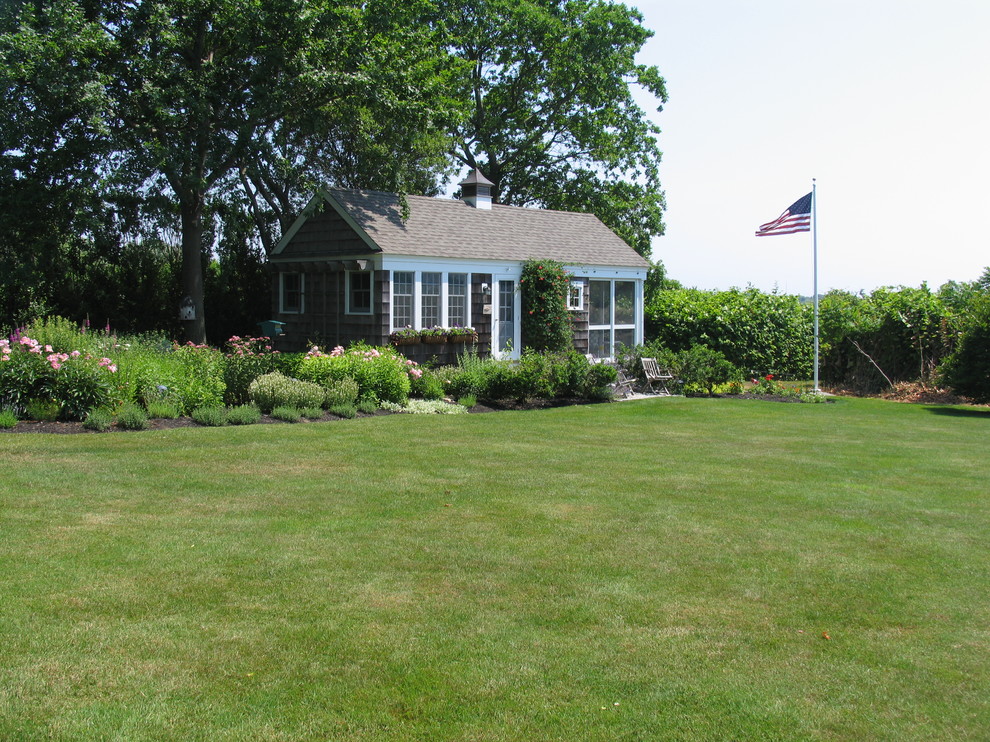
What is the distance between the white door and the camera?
19.6m

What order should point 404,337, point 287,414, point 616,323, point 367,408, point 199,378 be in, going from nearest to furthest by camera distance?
point 287,414, point 199,378, point 367,408, point 404,337, point 616,323

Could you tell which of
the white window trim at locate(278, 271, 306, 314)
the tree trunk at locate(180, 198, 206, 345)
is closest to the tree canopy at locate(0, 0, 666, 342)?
the tree trunk at locate(180, 198, 206, 345)

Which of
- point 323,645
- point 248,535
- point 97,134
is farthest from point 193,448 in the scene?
point 97,134

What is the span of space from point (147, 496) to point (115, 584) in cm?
238

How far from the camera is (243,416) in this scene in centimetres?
1209

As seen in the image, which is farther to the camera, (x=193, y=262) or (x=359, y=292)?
(x=193, y=262)

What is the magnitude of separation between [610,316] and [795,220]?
502 cm

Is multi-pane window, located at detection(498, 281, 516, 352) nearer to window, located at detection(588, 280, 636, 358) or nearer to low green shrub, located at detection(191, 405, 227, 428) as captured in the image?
window, located at detection(588, 280, 636, 358)

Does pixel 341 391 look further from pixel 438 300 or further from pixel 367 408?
pixel 438 300

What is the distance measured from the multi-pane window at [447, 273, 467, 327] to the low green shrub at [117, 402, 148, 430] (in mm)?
8256

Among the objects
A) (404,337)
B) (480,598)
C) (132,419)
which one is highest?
(404,337)

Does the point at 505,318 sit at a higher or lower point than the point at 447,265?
lower

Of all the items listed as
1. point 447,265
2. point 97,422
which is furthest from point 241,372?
point 447,265

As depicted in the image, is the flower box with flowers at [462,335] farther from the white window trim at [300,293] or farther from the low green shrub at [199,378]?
the low green shrub at [199,378]
